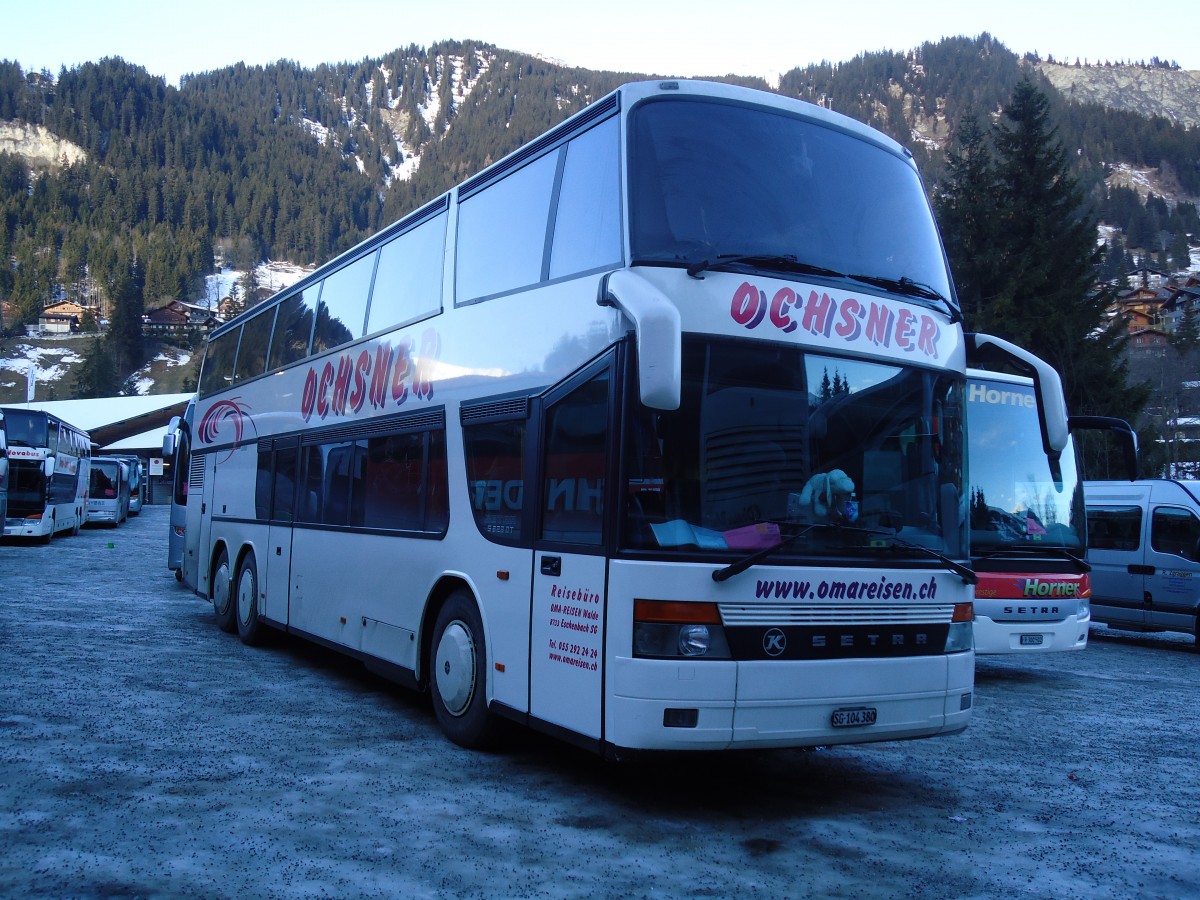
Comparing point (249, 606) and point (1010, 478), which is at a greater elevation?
point (1010, 478)

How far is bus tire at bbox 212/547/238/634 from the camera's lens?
1298 cm

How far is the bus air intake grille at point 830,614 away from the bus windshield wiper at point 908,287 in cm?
177

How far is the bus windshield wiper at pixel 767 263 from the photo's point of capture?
18.6ft

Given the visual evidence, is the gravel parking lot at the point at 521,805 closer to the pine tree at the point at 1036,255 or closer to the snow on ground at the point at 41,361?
the pine tree at the point at 1036,255

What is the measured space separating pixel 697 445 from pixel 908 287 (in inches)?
71.2

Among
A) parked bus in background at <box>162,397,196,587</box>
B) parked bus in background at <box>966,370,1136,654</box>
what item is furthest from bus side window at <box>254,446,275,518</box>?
parked bus in background at <box>162,397,196,587</box>

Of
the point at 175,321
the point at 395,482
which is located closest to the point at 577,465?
the point at 395,482

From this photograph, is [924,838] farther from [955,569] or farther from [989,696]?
[989,696]

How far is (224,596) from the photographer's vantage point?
13234 mm

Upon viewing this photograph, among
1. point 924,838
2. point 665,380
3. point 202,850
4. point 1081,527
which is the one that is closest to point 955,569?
point 924,838

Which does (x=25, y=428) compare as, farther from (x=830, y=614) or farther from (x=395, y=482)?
(x=830, y=614)

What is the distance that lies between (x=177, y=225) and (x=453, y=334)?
20381 centimetres

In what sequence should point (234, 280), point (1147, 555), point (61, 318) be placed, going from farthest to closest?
point (234, 280), point (61, 318), point (1147, 555)

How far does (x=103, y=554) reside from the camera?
28891 millimetres
